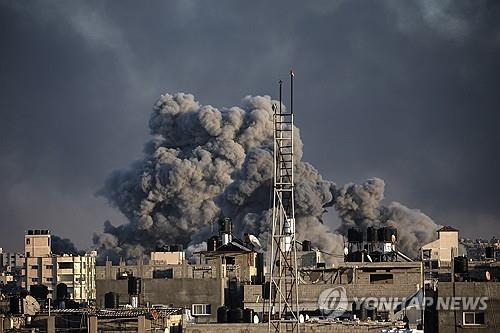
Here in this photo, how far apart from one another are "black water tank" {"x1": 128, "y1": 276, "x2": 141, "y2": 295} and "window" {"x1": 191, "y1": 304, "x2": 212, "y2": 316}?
3806 millimetres

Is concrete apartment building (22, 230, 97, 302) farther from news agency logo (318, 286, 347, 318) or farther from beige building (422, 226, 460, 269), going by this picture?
news agency logo (318, 286, 347, 318)

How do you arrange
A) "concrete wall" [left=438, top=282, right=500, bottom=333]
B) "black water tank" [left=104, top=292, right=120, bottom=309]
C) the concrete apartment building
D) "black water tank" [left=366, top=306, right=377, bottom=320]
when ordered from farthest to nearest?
the concrete apartment building < "black water tank" [left=104, top=292, right=120, bottom=309] < "black water tank" [left=366, top=306, right=377, bottom=320] < "concrete wall" [left=438, top=282, right=500, bottom=333]

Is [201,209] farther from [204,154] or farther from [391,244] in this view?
[391,244]

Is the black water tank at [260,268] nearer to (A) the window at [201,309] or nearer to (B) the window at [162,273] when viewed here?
(B) the window at [162,273]

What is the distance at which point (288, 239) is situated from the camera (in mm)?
89312

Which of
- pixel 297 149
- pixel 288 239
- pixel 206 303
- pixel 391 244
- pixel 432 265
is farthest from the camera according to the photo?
pixel 297 149

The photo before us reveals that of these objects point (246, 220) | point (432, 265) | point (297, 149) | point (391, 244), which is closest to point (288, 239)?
point (391, 244)

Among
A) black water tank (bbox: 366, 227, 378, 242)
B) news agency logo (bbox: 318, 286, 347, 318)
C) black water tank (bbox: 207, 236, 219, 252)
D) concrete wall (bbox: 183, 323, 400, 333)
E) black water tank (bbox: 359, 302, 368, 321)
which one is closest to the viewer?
concrete wall (bbox: 183, 323, 400, 333)

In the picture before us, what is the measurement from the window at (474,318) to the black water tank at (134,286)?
31.9 m

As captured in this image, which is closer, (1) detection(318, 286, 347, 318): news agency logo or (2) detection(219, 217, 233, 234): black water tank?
(1) detection(318, 286, 347, 318): news agency logo

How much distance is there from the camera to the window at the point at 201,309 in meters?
96.4

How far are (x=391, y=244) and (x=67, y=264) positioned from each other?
2114 inches

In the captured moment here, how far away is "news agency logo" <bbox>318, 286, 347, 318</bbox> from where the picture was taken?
92.0m

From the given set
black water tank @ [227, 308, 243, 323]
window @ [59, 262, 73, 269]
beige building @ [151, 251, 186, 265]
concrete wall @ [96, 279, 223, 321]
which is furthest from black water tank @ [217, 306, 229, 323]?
window @ [59, 262, 73, 269]
